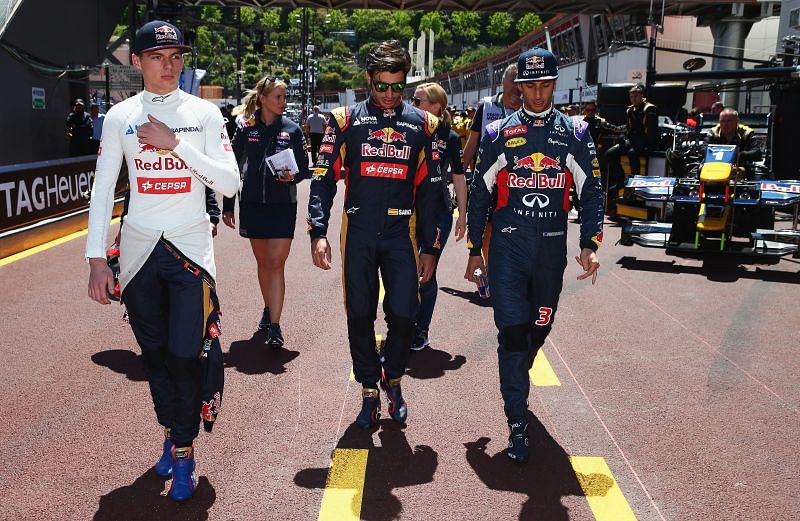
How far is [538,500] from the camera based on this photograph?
380 centimetres

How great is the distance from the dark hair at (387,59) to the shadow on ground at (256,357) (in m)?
2.38

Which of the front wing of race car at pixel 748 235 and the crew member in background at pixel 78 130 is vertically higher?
the crew member in background at pixel 78 130

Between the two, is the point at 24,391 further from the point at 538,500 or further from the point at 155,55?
the point at 538,500

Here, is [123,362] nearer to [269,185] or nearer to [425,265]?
[269,185]

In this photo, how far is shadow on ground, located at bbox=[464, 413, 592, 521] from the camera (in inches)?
146

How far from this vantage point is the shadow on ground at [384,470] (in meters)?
3.70

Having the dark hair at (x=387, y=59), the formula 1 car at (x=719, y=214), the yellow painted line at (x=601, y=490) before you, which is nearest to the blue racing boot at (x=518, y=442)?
the yellow painted line at (x=601, y=490)

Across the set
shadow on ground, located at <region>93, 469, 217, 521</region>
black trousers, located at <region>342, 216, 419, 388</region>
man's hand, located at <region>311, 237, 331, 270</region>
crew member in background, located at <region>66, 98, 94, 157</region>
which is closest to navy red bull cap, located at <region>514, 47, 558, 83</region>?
black trousers, located at <region>342, 216, 419, 388</region>

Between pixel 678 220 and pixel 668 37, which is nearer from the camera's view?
pixel 678 220

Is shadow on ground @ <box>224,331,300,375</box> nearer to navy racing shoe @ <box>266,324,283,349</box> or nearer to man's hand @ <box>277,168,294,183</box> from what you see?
navy racing shoe @ <box>266,324,283,349</box>

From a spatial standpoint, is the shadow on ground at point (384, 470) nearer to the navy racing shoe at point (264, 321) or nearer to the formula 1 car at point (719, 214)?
the navy racing shoe at point (264, 321)

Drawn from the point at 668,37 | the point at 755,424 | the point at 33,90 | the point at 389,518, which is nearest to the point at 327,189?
the point at 389,518

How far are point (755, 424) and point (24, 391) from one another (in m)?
4.60

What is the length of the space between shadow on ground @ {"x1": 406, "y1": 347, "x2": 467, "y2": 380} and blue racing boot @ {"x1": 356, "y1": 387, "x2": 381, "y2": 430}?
3.15 ft
